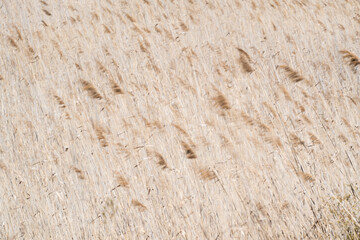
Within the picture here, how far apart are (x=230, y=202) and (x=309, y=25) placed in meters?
2.64

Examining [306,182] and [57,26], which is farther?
[57,26]

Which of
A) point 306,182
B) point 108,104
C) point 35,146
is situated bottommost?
point 35,146

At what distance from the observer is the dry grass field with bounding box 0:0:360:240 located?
9.59 feet

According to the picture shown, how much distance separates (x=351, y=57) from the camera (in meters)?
3.44

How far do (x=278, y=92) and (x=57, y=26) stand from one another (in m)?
2.70

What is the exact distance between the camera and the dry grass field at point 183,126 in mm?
2924

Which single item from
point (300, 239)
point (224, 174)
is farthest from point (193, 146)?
point (300, 239)

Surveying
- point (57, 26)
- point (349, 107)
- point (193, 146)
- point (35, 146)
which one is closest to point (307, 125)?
point (349, 107)

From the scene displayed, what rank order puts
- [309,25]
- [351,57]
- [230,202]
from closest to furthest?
[230,202] < [351,57] < [309,25]

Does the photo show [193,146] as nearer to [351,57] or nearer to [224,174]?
[224,174]

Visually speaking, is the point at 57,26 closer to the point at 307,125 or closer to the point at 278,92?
the point at 278,92

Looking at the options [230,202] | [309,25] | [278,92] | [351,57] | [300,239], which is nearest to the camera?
[300,239]

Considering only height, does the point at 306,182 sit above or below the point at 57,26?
above

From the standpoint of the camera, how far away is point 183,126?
3.50 m
